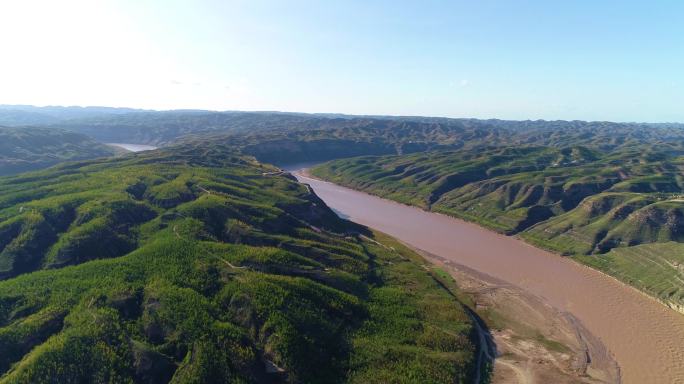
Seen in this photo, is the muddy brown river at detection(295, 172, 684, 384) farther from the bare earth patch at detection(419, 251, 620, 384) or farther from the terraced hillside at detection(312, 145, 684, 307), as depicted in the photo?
the terraced hillside at detection(312, 145, 684, 307)

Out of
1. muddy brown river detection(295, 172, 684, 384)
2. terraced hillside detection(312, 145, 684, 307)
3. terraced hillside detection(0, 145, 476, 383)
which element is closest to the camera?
terraced hillside detection(0, 145, 476, 383)

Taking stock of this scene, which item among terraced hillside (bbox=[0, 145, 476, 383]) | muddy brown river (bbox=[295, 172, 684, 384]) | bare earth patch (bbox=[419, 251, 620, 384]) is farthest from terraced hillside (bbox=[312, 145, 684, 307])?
terraced hillside (bbox=[0, 145, 476, 383])

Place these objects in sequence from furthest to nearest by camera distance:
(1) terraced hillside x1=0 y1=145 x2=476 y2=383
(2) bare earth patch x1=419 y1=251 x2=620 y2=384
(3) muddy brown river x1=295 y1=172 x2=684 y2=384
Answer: (3) muddy brown river x1=295 y1=172 x2=684 y2=384 < (2) bare earth patch x1=419 y1=251 x2=620 y2=384 < (1) terraced hillside x1=0 y1=145 x2=476 y2=383

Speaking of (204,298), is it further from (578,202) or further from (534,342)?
(578,202)

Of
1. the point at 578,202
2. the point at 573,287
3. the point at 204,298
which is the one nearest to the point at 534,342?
the point at 573,287

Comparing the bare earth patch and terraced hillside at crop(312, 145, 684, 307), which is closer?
the bare earth patch

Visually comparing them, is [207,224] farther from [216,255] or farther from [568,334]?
[568,334]

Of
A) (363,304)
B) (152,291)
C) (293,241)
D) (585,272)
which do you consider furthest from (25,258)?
(585,272)
